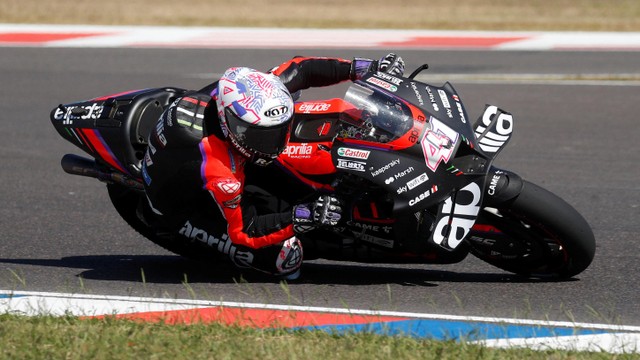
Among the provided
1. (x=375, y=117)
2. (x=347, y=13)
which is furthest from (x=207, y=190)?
(x=347, y=13)

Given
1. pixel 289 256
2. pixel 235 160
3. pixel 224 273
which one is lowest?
pixel 224 273

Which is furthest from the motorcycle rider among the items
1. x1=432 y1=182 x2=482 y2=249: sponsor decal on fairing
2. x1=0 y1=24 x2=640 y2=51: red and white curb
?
x1=0 y1=24 x2=640 y2=51: red and white curb

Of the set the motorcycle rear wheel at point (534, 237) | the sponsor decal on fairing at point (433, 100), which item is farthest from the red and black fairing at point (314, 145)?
the motorcycle rear wheel at point (534, 237)

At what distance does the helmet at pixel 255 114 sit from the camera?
5.11m

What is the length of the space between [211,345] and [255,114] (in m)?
1.18

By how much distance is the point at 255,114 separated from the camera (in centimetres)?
511

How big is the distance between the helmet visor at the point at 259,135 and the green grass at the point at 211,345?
0.91 metres

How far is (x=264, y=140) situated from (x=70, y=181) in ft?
12.9

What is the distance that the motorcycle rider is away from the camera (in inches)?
203

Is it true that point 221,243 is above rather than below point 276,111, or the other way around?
below

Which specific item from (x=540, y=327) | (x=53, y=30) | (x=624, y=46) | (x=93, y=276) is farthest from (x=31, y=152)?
(x=624, y=46)

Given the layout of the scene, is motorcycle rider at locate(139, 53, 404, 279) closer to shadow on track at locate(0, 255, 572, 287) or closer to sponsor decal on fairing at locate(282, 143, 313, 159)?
sponsor decal on fairing at locate(282, 143, 313, 159)

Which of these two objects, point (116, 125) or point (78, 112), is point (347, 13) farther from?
point (116, 125)

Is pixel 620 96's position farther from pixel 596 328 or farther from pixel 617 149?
pixel 596 328
